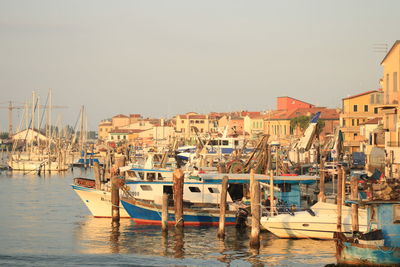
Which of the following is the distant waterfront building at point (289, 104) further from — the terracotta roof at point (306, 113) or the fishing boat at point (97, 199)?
the fishing boat at point (97, 199)

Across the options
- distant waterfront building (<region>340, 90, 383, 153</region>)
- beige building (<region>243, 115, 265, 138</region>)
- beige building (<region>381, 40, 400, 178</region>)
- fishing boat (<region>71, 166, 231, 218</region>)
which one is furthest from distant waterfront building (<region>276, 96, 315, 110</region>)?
fishing boat (<region>71, 166, 231, 218</region>)

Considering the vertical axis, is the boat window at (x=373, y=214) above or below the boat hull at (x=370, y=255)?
above

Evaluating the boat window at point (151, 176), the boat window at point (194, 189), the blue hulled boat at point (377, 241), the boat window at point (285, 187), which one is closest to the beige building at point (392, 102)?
the boat window at point (285, 187)

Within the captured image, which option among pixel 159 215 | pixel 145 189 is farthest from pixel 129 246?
pixel 145 189

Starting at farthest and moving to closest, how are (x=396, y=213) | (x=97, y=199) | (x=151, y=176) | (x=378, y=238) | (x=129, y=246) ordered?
(x=97, y=199)
(x=151, y=176)
(x=129, y=246)
(x=396, y=213)
(x=378, y=238)

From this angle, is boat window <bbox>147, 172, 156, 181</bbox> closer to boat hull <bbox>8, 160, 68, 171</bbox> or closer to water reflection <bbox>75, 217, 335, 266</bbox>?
water reflection <bbox>75, 217, 335, 266</bbox>

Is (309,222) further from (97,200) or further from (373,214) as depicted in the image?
(97,200)

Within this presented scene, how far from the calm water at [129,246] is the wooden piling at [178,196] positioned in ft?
2.29

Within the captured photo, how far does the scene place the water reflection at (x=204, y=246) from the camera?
1288 inches

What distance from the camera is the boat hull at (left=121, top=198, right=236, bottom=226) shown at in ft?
133

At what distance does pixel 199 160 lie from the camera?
183 feet

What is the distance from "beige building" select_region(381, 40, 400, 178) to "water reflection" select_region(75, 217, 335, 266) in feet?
51.6

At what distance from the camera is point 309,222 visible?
35.5 m

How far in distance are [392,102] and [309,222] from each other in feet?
56.1
